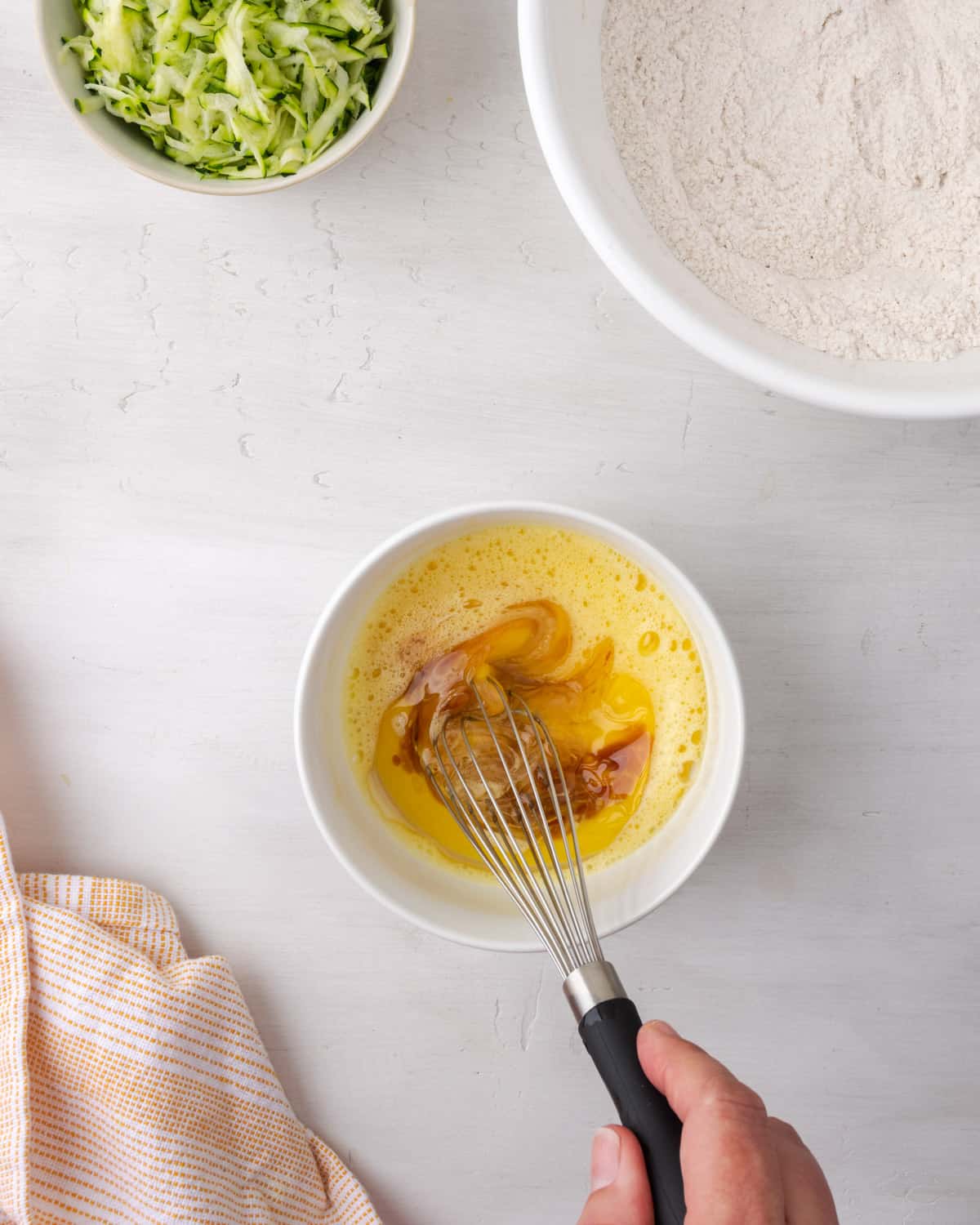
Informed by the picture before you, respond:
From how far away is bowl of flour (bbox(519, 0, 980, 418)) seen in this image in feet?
2.27

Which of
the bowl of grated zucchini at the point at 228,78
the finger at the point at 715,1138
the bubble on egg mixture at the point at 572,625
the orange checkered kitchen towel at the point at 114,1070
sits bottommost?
the orange checkered kitchen towel at the point at 114,1070

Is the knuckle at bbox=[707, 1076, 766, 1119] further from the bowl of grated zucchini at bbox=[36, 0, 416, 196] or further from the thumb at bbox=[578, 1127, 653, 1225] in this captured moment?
the bowl of grated zucchini at bbox=[36, 0, 416, 196]

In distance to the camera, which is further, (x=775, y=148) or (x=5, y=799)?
(x=5, y=799)

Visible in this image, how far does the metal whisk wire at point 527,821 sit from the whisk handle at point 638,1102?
0.09 m

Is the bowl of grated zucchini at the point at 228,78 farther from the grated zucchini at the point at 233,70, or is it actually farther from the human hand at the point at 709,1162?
the human hand at the point at 709,1162

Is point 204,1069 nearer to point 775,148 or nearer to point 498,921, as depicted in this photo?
point 498,921

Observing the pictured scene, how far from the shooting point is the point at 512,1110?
2.75ft

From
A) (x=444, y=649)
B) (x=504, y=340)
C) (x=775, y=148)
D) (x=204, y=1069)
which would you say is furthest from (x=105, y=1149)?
(x=775, y=148)

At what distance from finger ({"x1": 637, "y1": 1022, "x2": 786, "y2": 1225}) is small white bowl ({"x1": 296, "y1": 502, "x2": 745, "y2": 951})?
0.15m

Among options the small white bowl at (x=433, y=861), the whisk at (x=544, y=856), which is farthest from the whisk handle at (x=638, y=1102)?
the small white bowl at (x=433, y=861)

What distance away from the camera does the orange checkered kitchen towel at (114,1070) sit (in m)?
0.74

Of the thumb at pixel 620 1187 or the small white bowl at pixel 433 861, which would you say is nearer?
the thumb at pixel 620 1187

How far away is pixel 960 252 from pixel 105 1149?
0.90 m

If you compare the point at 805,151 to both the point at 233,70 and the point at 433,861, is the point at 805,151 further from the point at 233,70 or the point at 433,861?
the point at 433,861
